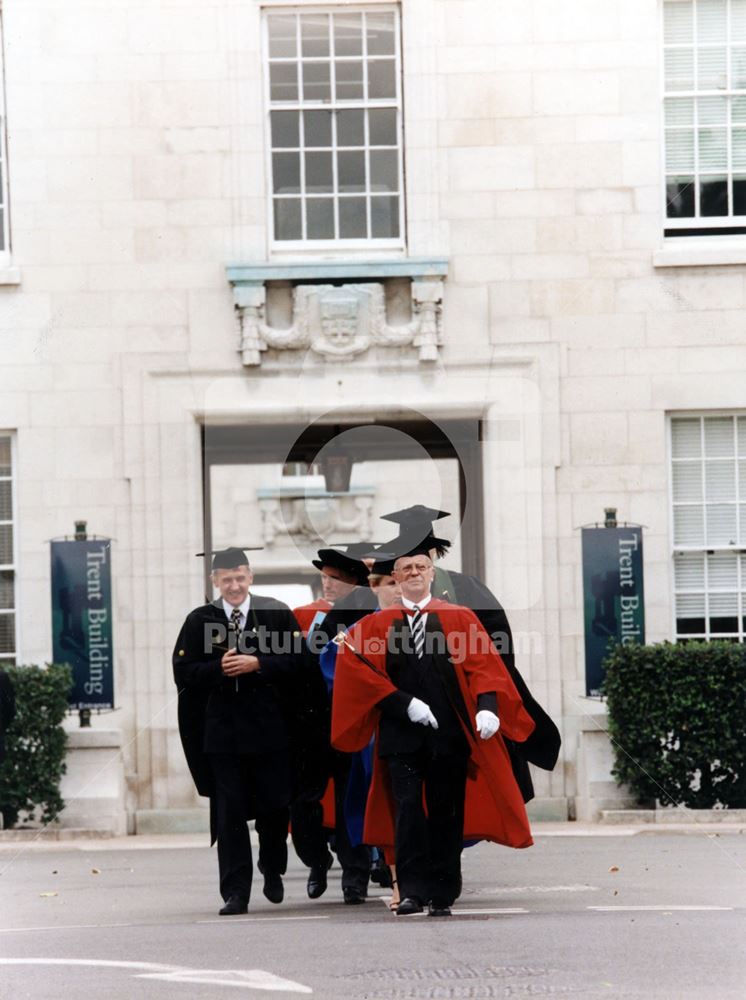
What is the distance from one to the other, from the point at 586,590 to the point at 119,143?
16.9 ft

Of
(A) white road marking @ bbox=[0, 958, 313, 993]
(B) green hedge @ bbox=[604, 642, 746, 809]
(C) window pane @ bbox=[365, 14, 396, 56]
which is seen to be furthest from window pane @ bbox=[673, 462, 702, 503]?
(A) white road marking @ bbox=[0, 958, 313, 993]

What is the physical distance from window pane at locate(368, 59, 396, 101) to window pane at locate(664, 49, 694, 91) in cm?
221

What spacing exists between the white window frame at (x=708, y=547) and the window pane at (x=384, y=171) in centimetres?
294

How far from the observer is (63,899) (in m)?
12.1

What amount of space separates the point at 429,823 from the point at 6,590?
24.8 feet

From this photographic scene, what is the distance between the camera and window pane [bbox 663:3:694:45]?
57.1ft

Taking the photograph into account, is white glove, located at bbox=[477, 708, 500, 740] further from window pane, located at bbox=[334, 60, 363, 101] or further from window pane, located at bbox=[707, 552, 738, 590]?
window pane, located at bbox=[334, 60, 363, 101]

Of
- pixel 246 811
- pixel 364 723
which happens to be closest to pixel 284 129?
pixel 246 811

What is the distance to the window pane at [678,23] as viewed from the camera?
57.1 ft

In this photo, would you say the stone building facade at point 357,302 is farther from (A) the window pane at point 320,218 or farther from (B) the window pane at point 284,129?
(A) the window pane at point 320,218

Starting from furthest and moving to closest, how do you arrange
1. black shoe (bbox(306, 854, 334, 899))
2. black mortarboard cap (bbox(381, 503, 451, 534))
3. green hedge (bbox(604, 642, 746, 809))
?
green hedge (bbox(604, 642, 746, 809)), black shoe (bbox(306, 854, 334, 899)), black mortarboard cap (bbox(381, 503, 451, 534))

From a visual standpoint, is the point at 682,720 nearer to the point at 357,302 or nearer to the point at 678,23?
the point at 357,302

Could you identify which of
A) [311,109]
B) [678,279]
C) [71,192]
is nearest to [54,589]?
[71,192]

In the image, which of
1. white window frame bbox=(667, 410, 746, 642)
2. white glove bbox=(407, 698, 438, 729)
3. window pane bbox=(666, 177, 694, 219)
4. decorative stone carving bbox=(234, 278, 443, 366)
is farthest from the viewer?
window pane bbox=(666, 177, 694, 219)
